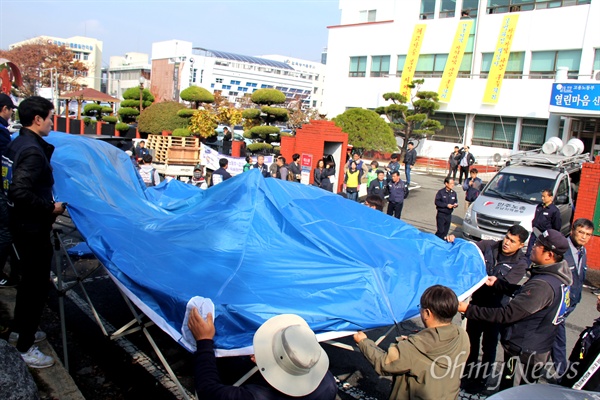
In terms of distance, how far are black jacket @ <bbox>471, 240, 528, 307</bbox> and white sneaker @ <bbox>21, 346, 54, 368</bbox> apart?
4.37 m

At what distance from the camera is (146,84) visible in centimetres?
8100

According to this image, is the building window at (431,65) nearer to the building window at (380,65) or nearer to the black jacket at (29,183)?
the building window at (380,65)

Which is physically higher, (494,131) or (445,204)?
(494,131)

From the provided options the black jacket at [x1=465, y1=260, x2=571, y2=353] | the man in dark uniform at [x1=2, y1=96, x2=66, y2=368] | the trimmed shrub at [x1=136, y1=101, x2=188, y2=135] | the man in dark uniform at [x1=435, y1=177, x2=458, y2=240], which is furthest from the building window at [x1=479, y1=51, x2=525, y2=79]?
the man in dark uniform at [x1=2, y1=96, x2=66, y2=368]

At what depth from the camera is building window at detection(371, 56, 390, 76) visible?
34.4 meters

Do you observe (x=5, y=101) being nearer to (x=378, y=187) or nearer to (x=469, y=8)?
(x=378, y=187)

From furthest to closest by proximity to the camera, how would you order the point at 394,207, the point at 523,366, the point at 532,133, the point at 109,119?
the point at 109,119 → the point at 532,133 → the point at 394,207 → the point at 523,366

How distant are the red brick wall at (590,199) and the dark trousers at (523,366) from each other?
8.08 meters

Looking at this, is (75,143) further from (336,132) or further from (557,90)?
(557,90)

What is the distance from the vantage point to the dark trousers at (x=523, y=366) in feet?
13.6

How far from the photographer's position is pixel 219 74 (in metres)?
65.6

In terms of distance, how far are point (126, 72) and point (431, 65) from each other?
76657 millimetres

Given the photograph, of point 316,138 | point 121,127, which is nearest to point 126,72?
point 121,127

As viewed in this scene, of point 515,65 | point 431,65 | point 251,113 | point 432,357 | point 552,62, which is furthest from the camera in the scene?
point 431,65
